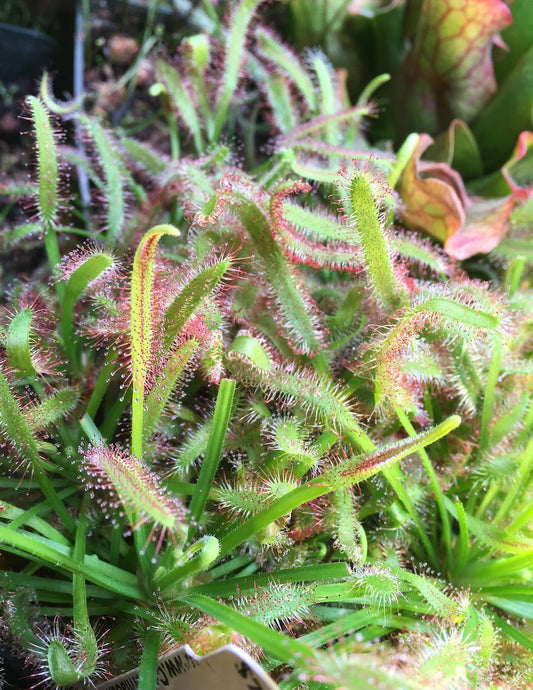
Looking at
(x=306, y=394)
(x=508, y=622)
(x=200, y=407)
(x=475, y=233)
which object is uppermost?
(x=475, y=233)

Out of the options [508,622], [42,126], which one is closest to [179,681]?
[508,622]

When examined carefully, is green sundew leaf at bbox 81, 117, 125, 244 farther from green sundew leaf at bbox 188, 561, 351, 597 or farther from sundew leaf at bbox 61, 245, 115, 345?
green sundew leaf at bbox 188, 561, 351, 597

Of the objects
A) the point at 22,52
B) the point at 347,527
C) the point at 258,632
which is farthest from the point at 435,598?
the point at 22,52

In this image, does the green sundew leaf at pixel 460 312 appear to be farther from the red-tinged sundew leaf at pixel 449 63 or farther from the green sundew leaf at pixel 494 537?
the red-tinged sundew leaf at pixel 449 63

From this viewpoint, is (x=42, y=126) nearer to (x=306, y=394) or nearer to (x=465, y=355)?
(x=306, y=394)

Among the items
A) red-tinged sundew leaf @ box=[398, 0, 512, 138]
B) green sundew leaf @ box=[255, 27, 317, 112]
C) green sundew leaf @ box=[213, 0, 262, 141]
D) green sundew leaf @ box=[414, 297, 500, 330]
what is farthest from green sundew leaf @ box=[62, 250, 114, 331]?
red-tinged sundew leaf @ box=[398, 0, 512, 138]
